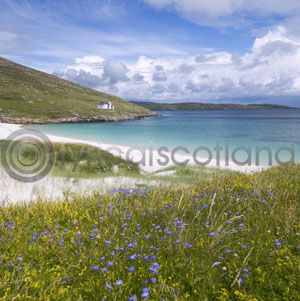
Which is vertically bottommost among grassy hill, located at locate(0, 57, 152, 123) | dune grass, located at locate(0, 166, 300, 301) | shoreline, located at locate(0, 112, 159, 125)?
dune grass, located at locate(0, 166, 300, 301)

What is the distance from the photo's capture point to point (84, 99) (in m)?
166

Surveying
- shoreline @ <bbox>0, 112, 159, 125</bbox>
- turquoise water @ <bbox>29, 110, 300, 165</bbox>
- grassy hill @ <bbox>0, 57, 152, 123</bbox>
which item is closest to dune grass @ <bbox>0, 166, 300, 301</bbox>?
turquoise water @ <bbox>29, 110, 300, 165</bbox>

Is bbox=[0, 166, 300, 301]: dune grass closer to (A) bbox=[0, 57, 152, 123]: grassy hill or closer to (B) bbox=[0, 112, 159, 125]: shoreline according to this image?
(B) bbox=[0, 112, 159, 125]: shoreline

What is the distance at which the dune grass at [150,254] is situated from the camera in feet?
13.1

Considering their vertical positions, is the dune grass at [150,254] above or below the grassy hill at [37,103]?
below

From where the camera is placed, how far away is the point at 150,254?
4852 mm

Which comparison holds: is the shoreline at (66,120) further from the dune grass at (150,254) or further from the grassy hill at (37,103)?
the dune grass at (150,254)

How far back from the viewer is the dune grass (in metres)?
3.98

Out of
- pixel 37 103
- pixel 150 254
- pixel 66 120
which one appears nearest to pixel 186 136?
pixel 66 120

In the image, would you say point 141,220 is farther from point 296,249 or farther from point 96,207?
point 296,249

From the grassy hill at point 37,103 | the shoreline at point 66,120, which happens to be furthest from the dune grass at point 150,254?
the grassy hill at point 37,103

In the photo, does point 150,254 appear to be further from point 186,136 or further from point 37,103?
point 37,103

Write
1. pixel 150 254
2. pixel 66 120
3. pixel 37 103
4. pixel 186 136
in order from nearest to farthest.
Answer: pixel 150 254 → pixel 186 136 → pixel 66 120 → pixel 37 103

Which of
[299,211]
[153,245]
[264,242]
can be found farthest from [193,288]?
[299,211]
